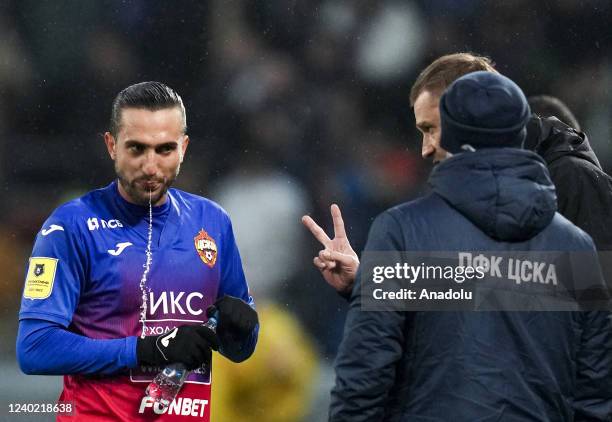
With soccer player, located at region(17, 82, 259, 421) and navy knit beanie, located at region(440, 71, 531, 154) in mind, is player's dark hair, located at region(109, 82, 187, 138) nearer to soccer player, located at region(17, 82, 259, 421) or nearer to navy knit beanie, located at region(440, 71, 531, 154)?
soccer player, located at region(17, 82, 259, 421)

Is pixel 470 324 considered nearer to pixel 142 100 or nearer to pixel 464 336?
pixel 464 336

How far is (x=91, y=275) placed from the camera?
2406 millimetres

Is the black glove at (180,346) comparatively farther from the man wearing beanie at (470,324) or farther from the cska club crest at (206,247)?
the man wearing beanie at (470,324)

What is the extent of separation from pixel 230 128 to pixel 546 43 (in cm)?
194

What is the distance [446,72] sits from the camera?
2.47 m

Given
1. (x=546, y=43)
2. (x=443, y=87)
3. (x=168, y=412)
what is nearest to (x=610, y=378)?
(x=443, y=87)

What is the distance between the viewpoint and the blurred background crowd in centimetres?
512

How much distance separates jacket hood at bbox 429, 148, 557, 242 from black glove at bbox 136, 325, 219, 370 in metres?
0.74

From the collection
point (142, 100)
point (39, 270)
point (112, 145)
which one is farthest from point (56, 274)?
point (142, 100)

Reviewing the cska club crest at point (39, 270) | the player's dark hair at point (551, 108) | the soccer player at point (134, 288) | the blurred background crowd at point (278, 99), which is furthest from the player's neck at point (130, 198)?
the player's dark hair at point (551, 108)

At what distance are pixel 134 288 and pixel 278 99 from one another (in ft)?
10.1

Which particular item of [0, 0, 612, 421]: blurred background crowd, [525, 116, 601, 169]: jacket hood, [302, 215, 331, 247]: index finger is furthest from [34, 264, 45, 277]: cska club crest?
[0, 0, 612, 421]: blurred background crowd

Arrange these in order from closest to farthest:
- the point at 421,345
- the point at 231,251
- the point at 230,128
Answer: the point at 421,345
the point at 231,251
the point at 230,128

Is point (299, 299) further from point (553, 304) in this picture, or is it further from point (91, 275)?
point (553, 304)
